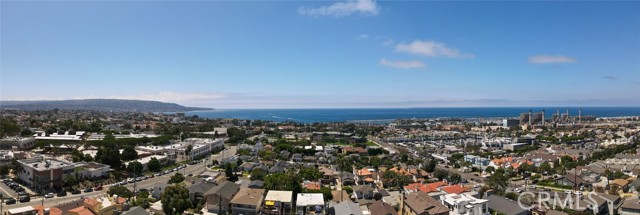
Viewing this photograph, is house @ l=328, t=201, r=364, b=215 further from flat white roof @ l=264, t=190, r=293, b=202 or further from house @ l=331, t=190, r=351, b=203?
flat white roof @ l=264, t=190, r=293, b=202

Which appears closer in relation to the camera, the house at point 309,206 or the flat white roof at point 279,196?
the house at point 309,206

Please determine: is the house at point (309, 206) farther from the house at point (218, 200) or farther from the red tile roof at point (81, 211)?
the red tile roof at point (81, 211)

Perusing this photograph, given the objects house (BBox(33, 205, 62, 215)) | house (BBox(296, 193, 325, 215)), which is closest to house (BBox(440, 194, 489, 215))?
house (BBox(296, 193, 325, 215))

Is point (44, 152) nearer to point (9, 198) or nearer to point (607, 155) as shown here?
point (9, 198)

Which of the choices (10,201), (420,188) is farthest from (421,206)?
(10,201)

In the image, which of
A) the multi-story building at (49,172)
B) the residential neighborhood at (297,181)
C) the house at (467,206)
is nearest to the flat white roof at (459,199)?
the house at (467,206)

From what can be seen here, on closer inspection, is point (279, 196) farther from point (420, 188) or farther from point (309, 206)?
point (420, 188)
